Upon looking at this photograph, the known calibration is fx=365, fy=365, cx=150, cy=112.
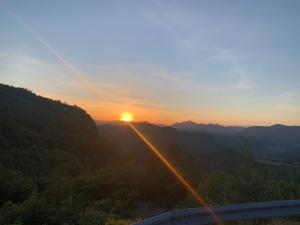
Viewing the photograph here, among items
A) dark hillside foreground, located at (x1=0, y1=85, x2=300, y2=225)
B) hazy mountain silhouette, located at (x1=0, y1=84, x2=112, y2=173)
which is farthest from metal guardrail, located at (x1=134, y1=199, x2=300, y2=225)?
hazy mountain silhouette, located at (x1=0, y1=84, x2=112, y2=173)

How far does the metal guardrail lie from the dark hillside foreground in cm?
367

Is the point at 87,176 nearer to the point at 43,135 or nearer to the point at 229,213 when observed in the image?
the point at 229,213

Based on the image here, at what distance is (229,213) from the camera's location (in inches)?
250

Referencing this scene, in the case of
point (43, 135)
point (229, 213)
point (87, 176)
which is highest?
point (43, 135)

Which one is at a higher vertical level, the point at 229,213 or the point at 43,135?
the point at 43,135

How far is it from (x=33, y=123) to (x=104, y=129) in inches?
3528

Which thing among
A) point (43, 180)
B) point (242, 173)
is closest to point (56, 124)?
point (43, 180)

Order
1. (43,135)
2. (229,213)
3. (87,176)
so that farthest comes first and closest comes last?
1. (43,135)
2. (87,176)
3. (229,213)

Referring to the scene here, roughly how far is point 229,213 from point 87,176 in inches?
1725

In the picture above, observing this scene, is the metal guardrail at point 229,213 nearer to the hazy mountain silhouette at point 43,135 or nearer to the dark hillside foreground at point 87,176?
the dark hillside foreground at point 87,176

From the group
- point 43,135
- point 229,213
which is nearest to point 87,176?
point 229,213

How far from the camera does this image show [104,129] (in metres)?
191

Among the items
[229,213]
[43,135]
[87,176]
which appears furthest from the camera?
[43,135]

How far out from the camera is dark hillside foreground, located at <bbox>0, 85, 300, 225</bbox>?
12.9 meters
